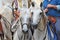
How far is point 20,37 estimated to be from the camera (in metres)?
3.75

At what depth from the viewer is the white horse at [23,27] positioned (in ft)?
11.6

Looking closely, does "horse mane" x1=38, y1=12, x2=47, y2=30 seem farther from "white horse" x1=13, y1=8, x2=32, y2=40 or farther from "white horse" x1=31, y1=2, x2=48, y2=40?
"white horse" x1=13, y1=8, x2=32, y2=40

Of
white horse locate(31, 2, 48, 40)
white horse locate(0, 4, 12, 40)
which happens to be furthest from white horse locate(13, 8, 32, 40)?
white horse locate(0, 4, 12, 40)

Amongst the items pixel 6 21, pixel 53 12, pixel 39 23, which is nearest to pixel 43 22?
pixel 39 23

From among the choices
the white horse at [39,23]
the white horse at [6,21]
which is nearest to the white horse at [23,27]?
the white horse at [39,23]

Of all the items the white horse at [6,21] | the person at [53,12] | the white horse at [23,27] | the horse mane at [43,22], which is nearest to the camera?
the white horse at [23,27]

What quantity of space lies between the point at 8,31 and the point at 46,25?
25.7 inches

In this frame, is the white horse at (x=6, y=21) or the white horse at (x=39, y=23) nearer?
the white horse at (x=39, y=23)

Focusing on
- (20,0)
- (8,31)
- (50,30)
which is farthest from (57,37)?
(20,0)

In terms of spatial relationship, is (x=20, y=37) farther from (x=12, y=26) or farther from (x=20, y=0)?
(x=20, y=0)

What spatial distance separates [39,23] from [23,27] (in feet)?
0.78

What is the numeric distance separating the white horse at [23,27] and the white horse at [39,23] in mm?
71

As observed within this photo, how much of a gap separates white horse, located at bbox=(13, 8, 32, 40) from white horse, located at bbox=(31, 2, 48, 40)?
7 cm

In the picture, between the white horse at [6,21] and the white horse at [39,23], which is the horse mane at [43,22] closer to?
the white horse at [39,23]
